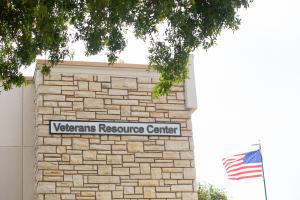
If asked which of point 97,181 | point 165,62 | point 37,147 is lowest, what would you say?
point 97,181

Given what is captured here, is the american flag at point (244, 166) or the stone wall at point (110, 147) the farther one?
the american flag at point (244, 166)

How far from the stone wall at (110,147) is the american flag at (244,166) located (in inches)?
158

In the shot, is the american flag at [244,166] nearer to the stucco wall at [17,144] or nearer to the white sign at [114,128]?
the white sign at [114,128]

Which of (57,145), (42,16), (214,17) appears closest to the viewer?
(42,16)

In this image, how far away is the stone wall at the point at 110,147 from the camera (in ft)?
36.7

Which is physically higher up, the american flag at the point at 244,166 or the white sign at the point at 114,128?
the white sign at the point at 114,128

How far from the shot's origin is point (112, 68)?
39.4 ft

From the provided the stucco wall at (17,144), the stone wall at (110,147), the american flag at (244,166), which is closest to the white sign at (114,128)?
the stone wall at (110,147)

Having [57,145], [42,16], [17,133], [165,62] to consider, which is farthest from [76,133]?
[42,16]

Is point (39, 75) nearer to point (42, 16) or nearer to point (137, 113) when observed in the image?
point (137, 113)

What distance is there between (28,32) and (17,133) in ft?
11.8

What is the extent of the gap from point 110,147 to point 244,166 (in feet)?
17.8

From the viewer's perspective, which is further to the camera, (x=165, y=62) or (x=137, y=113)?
(x=137, y=113)

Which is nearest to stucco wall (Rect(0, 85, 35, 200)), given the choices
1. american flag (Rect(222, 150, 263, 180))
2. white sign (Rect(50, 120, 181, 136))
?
white sign (Rect(50, 120, 181, 136))
